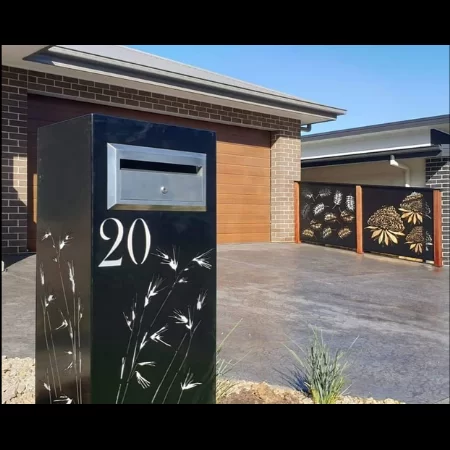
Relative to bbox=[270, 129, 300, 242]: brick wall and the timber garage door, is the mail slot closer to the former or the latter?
the timber garage door

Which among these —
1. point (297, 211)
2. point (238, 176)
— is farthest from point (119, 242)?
point (297, 211)

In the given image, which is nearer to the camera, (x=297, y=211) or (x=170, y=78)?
(x=170, y=78)

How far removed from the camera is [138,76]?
9328mm

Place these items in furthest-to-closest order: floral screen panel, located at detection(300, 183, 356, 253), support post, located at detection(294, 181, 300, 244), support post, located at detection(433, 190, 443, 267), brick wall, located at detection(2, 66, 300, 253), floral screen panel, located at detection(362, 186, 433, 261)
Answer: support post, located at detection(294, 181, 300, 244) < floral screen panel, located at detection(300, 183, 356, 253) < floral screen panel, located at detection(362, 186, 433, 261) < support post, located at detection(433, 190, 443, 267) < brick wall, located at detection(2, 66, 300, 253)

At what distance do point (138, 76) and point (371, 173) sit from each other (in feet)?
29.8

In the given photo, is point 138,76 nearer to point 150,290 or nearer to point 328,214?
point 328,214

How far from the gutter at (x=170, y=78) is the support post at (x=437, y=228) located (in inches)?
143

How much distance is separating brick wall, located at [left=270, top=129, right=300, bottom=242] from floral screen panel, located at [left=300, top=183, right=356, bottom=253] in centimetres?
33

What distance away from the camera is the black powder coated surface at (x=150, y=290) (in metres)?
2.70

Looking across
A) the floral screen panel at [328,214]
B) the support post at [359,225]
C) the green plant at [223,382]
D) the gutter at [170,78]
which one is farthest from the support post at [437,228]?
the green plant at [223,382]

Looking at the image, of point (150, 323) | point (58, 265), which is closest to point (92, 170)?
point (58, 265)

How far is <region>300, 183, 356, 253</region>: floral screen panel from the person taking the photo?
11914 mm

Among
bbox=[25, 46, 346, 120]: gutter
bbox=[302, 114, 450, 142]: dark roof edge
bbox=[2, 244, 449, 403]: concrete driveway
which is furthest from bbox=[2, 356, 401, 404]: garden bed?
bbox=[302, 114, 450, 142]: dark roof edge
